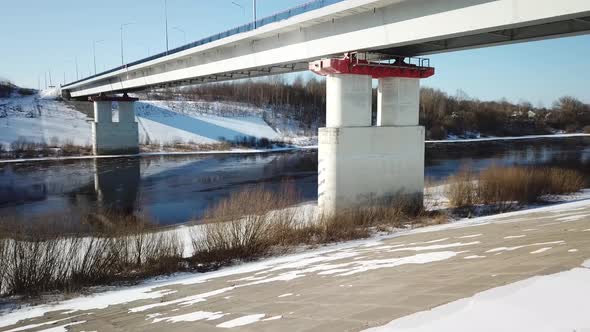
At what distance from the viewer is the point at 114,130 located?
51.7 metres

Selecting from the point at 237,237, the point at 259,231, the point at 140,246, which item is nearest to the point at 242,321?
the point at 140,246

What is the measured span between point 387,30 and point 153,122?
177 ft

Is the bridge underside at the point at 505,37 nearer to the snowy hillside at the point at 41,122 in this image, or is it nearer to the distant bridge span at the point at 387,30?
the distant bridge span at the point at 387,30

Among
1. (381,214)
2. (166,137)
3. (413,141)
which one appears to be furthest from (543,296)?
(166,137)

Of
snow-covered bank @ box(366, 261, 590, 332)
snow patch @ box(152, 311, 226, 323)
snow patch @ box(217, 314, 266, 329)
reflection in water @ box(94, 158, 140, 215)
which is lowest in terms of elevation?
reflection in water @ box(94, 158, 140, 215)

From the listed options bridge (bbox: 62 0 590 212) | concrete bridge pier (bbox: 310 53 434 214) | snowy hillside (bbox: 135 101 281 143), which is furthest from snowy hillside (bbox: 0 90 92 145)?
concrete bridge pier (bbox: 310 53 434 214)

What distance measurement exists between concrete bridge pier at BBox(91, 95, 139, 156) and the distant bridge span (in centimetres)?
2748

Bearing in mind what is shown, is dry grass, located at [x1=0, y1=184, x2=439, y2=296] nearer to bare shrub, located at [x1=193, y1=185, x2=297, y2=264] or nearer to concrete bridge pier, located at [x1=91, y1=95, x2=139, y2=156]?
bare shrub, located at [x1=193, y1=185, x2=297, y2=264]

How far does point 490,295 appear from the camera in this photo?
4.94m

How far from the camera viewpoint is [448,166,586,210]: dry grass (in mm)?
19609

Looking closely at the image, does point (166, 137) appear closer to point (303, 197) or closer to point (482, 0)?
point (303, 197)

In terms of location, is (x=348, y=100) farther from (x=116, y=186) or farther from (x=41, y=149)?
(x=41, y=149)

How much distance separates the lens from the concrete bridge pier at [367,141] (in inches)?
695

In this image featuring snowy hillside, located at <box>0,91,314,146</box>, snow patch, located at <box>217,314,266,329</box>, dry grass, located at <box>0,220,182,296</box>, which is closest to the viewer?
snow patch, located at <box>217,314,266,329</box>
